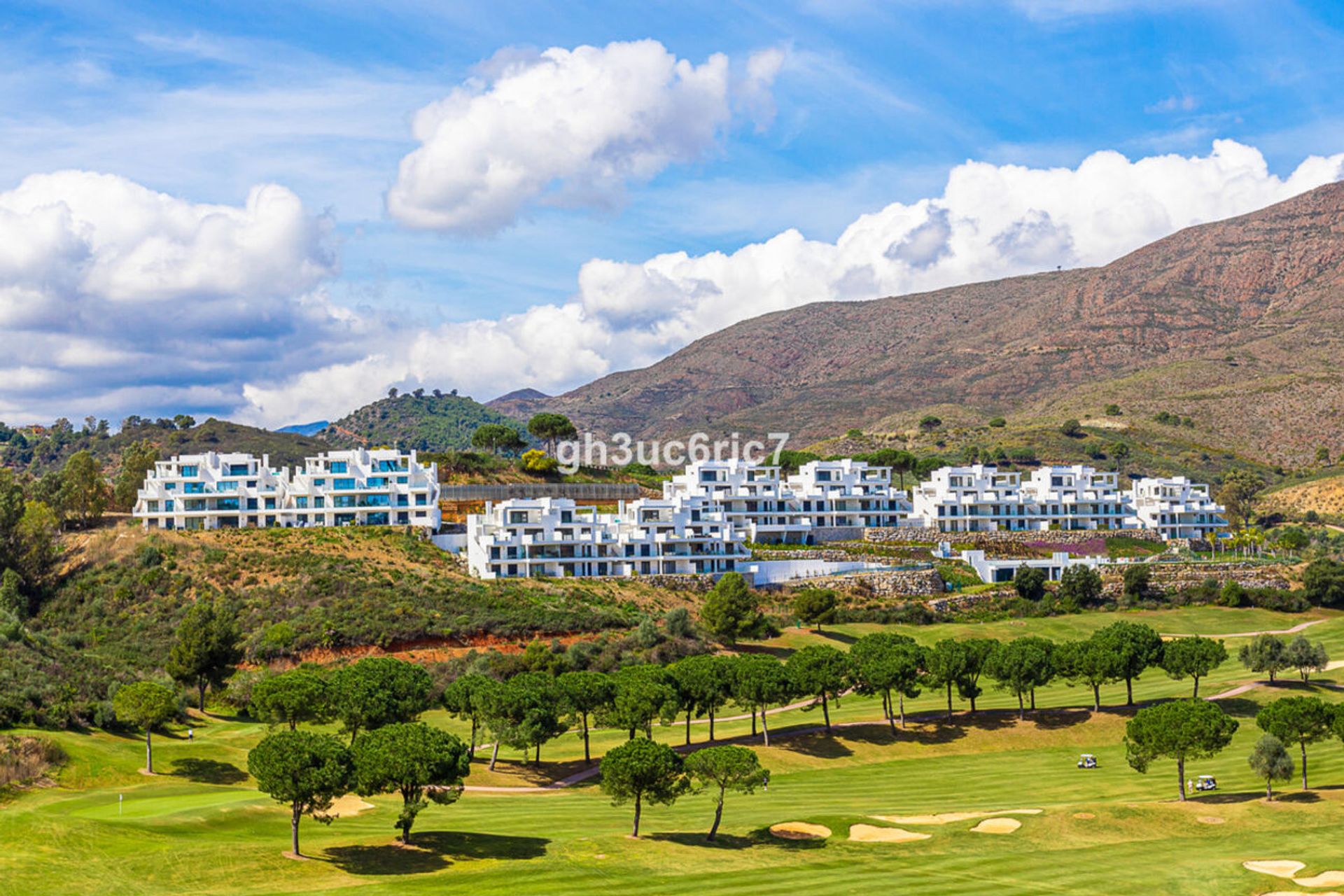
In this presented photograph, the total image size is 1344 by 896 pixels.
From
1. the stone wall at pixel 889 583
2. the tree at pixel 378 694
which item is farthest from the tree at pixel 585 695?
the stone wall at pixel 889 583

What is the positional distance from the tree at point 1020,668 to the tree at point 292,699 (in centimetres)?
4027

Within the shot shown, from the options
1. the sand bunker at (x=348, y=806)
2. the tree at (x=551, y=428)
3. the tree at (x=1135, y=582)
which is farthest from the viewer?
the tree at (x=551, y=428)

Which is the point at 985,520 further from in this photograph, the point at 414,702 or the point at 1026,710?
the point at 414,702

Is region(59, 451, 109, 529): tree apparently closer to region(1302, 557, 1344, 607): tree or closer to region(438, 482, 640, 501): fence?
region(438, 482, 640, 501): fence

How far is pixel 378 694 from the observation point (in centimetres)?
6325

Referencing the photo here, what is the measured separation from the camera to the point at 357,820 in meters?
52.8

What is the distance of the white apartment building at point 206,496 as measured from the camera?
127 metres

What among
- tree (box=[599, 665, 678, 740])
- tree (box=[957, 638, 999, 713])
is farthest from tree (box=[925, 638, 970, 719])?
tree (box=[599, 665, 678, 740])

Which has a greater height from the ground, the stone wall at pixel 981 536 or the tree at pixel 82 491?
the tree at pixel 82 491

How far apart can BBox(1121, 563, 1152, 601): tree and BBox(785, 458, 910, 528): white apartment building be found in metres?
29.5

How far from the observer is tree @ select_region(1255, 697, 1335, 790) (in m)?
59.3

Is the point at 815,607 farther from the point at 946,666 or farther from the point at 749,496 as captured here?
the point at 749,496

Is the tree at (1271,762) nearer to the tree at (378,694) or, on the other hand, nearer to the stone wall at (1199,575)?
the tree at (378,694)

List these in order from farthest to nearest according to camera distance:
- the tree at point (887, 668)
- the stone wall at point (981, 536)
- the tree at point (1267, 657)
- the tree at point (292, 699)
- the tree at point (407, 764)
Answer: the stone wall at point (981, 536) → the tree at point (1267, 657) → the tree at point (887, 668) → the tree at point (292, 699) → the tree at point (407, 764)
